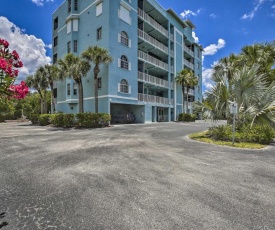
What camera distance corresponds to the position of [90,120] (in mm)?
18859

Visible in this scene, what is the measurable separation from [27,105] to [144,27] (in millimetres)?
32371

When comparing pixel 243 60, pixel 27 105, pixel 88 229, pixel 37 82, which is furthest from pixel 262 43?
pixel 27 105

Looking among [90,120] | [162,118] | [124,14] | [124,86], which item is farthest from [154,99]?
[90,120]

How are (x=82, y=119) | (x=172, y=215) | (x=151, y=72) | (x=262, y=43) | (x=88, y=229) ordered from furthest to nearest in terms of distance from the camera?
(x=151, y=72)
(x=82, y=119)
(x=262, y=43)
(x=172, y=215)
(x=88, y=229)

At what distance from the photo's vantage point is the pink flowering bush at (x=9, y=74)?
2834mm

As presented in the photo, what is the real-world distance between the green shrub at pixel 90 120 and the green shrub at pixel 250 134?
41.0 feet

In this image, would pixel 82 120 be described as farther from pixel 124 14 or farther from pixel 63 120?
pixel 124 14

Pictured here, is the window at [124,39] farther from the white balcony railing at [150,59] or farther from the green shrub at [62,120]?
the green shrub at [62,120]

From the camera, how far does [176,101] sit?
35281 millimetres

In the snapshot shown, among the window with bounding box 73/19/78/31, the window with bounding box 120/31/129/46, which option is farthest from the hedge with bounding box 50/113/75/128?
the window with bounding box 73/19/78/31

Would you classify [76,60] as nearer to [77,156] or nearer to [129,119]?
[129,119]

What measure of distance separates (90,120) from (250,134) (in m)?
14.7

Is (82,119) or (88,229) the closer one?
(88,229)

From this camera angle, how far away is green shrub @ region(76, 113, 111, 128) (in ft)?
61.8
